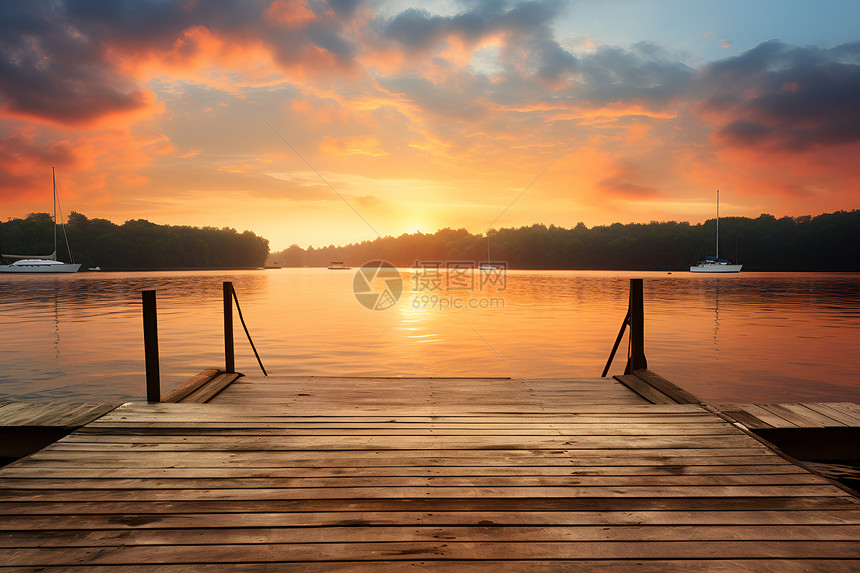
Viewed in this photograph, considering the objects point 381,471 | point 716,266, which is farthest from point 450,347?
point 716,266

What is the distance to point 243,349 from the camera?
16125mm

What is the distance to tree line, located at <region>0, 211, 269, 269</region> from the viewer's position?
123 meters

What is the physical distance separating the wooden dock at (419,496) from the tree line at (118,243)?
150 meters

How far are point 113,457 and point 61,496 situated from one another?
0.67 metres

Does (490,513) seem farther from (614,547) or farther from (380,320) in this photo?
(380,320)

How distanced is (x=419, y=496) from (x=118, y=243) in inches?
6548

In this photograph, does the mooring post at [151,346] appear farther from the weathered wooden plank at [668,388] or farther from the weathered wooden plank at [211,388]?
the weathered wooden plank at [668,388]

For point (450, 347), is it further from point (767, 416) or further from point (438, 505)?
point (438, 505)

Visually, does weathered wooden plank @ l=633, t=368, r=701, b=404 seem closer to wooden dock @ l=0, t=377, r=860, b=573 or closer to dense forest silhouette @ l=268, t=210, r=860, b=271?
wooden dock @ l=0, t=377, r=860, b=573

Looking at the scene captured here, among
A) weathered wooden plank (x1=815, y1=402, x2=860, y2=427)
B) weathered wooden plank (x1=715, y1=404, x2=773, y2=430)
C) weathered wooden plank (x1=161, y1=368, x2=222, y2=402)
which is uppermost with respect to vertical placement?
weathered wooden plank (x1=161, y1=368, x2=222, y2=402)

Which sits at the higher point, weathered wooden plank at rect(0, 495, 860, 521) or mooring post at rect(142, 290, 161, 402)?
mooring post at rect(142, 290, 161, 402)

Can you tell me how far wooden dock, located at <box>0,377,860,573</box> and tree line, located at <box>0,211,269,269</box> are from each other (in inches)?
5893

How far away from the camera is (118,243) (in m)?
141

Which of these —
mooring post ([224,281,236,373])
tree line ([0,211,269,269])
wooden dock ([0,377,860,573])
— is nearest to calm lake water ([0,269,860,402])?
mooring post ([224,281,236,373])
